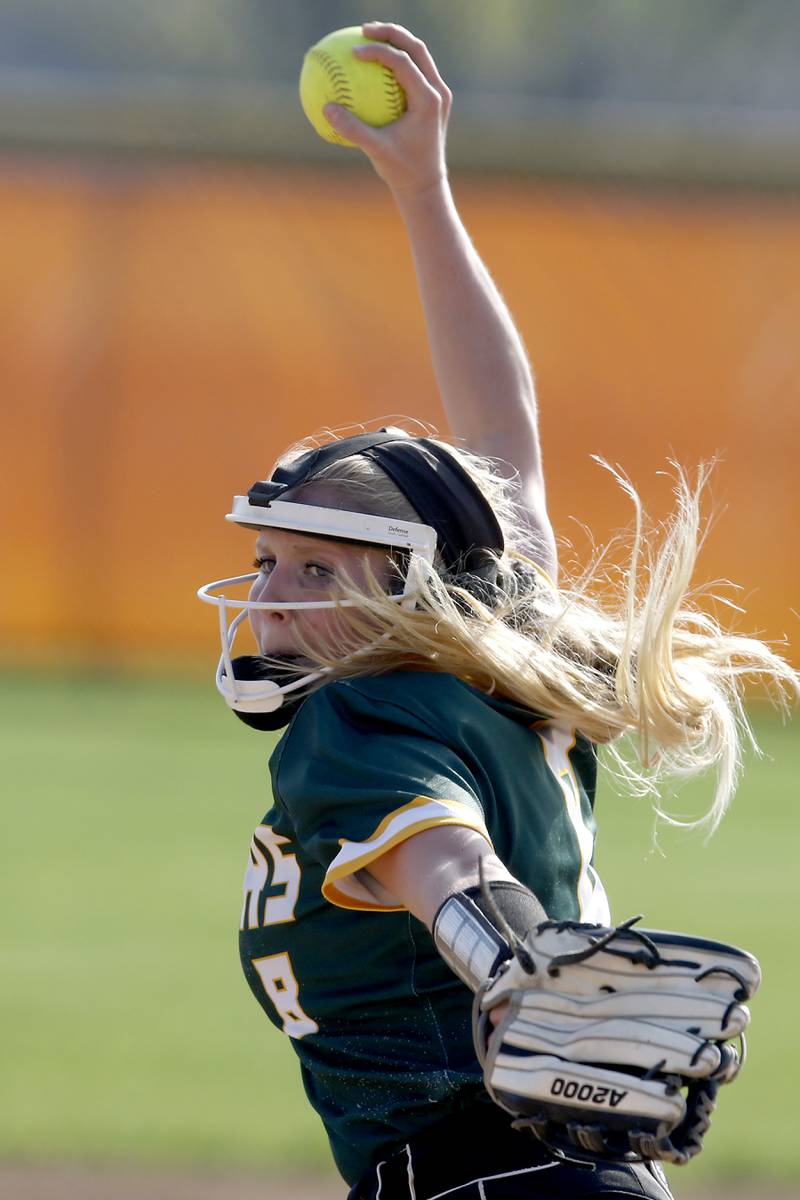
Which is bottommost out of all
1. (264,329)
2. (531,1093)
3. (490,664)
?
(531,1093)

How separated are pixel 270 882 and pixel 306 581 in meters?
0.41

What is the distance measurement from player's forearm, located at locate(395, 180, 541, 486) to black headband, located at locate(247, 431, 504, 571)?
576mm

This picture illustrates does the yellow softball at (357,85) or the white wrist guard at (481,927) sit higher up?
the yellow softball at (357,85)

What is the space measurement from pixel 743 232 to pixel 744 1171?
12817 millimetres

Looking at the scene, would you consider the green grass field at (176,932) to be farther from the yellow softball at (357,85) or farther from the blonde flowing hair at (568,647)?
the yellow softball at (357,85)

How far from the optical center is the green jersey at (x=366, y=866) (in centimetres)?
182

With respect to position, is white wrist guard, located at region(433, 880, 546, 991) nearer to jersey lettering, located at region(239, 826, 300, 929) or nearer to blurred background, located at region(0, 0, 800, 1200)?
jersey lettering, located at region(239, 826, 300, 929)

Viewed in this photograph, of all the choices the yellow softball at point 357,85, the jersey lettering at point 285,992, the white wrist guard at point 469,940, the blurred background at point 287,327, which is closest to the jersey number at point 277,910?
the jersey lettering at point 285,992

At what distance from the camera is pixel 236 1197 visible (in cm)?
459

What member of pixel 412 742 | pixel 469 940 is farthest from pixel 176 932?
pixel 469 940

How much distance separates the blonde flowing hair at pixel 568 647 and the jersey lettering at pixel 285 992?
0.40 metres

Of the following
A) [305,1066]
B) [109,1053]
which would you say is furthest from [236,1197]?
[305,1066]

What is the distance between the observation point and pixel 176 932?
7375mm

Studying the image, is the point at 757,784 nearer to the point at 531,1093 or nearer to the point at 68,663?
the point at 68,663
